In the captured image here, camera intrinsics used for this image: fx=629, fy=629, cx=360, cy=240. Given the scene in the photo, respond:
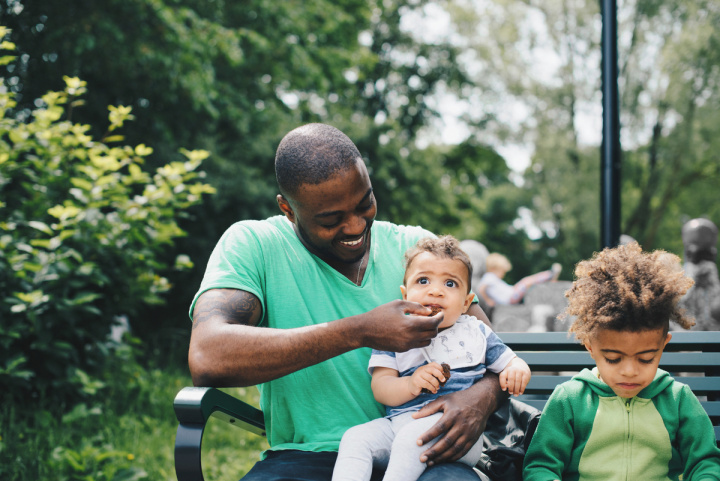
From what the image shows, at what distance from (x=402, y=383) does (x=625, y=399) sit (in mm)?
717

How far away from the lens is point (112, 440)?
396 centimetres

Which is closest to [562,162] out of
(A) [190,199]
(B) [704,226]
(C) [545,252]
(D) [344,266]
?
(C) [545,252]

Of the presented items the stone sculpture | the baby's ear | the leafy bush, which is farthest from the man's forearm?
the stone sculpture

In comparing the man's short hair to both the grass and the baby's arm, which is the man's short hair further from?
the grass

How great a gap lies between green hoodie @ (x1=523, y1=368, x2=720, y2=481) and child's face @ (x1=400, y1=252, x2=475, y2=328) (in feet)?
1.48

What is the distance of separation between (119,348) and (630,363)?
3322 millimetres

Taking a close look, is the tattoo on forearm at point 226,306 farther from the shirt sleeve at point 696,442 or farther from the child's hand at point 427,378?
the shirt sleeve at point 696,442

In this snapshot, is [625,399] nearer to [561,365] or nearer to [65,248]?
[561,365]

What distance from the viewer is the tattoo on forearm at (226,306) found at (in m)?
1.93

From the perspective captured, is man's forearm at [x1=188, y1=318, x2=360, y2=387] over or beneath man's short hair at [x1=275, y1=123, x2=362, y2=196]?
beneath

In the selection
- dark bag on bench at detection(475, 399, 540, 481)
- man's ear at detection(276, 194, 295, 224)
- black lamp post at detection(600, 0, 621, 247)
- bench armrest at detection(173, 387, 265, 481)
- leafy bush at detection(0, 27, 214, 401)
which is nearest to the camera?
bench armrest at detection(173, 387, 265, 481)

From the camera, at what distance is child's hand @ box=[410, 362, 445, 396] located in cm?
185

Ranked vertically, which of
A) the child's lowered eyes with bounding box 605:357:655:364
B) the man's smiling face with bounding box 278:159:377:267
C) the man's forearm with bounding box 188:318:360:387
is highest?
the man's smiling face with bounding box 278:159:377:267

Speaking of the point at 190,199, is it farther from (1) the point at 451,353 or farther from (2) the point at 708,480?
(2) the point at 708,480
